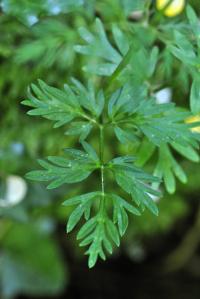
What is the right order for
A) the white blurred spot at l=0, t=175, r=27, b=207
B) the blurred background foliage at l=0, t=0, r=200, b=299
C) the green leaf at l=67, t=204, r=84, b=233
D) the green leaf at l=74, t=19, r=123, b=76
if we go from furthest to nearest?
1. the white blurred spot at l=0, t=175, r=27, b=207
2. the blurred background foliage at l=0, t=0, r=200, b=299
3. the green leaf at l=74, t=19, r=123, b=76
4. the green leaf at l=67, t=204, r=84, b=233

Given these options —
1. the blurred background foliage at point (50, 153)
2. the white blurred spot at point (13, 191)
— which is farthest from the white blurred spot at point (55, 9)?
the white blurred spot at point (13, 191)

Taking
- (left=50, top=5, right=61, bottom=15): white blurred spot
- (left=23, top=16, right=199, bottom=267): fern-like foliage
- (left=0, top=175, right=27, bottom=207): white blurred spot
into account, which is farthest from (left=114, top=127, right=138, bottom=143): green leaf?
(left=0, top=175, right=27, bottom=207): white blurred spot

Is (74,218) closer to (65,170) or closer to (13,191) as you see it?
(65,170)

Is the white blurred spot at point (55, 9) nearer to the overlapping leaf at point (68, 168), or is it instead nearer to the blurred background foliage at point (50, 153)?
the blurred background foliage at point (50, 153)

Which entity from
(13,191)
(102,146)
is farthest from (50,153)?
(102,146)

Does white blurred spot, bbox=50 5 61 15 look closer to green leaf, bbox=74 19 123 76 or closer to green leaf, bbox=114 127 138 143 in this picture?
green leaf, bbox=74 19 123 76

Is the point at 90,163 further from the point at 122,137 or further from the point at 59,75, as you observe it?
the point at 59,75

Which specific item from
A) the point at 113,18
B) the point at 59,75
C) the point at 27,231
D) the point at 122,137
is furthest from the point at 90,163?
the point at 27,231
